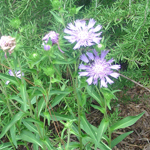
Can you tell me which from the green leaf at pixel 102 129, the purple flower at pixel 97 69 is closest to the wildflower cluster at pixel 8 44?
the purple flower at pixel 97 69

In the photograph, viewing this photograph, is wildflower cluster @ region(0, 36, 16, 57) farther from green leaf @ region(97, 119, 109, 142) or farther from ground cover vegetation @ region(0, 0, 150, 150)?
green leaf @ region(97, 119, 109, 142)

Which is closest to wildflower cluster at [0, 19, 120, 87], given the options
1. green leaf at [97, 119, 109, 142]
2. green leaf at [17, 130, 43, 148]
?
green leaf at [97, 119, 109, 142]

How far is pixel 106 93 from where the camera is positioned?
760mm

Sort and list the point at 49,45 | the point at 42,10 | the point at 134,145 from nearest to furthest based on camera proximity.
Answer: the point at 49,45 → the point at 134,145 → the point at 42,10

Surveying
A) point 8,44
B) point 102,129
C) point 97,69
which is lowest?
point 102,129

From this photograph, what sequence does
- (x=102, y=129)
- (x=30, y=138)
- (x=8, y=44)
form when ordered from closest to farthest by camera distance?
(x=8, y=44) < (x=102, y=129) < (x=30, y=138)

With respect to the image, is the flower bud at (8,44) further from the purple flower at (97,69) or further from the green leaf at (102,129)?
the green leaf at (102,129)

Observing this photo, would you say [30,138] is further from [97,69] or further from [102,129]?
[97,69]

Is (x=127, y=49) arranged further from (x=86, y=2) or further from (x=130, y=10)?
(x=86, y=2)

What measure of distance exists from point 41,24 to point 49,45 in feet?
2.71

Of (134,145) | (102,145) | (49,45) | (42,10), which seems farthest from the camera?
(42,10)

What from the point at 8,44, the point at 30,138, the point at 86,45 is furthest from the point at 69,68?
the point at 30,138

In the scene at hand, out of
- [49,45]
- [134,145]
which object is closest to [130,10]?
[49,45]

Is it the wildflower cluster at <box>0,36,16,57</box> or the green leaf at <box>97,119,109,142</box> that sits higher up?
the wildflower cluster at <box>0,36,16,57</box>
